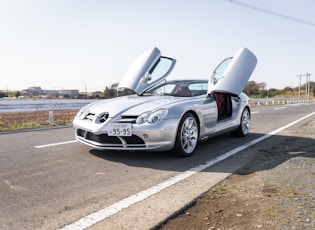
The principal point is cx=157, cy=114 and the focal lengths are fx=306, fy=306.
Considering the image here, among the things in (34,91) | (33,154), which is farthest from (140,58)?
(34,91)

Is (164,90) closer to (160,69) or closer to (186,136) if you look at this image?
(160,69)

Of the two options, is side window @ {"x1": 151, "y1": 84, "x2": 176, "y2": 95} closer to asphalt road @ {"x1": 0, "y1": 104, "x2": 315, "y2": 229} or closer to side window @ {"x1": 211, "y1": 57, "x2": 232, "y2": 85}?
side window @ {"x1": 211, "y1": 57, "x2": 232, "y2": 85}

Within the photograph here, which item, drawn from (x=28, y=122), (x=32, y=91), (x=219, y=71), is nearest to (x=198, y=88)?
(x=219, y=71)

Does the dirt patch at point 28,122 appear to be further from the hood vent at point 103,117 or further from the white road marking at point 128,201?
the white road marking at point 128,201

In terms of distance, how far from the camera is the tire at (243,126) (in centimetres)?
661

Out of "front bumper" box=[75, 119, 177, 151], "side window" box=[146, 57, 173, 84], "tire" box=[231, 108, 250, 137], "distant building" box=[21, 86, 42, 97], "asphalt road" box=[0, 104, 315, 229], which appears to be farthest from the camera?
"distant building" box=[21, 86, 42, 97]

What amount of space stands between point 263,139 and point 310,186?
3.34 meters

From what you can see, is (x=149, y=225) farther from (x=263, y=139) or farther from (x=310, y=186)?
(x=263, y=139)

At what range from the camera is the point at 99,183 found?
11.0 ft

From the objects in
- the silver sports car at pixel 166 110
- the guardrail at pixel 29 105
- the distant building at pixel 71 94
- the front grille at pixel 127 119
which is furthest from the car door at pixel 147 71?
the distant building at pixel 71 94

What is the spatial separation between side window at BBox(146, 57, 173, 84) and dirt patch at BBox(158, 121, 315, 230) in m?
2.76

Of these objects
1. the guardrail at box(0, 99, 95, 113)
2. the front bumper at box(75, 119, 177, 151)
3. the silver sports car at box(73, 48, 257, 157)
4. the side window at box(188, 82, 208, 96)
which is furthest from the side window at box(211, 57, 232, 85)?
the guardrail at box(0, 99, 95, 113)

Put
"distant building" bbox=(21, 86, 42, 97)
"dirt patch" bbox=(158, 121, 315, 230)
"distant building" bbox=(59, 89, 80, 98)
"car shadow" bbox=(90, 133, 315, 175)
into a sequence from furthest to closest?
"distant building" bbox=(21, 86, 42, 97), "distant building" bbox=(59, 89, 80, 98), "car shadow" bbox=(90, 133, 315, 175), "dirt patch" bbox=(158, 121, 315, 230)

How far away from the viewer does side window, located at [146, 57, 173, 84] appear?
6.20 metres
